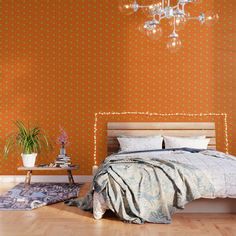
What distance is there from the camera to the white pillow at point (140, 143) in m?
5.71

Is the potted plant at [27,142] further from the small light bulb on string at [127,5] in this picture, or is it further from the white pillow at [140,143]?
the small light bulb on string at [127,5]

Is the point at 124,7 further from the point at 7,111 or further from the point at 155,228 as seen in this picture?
the point at 7,111

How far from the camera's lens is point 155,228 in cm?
354

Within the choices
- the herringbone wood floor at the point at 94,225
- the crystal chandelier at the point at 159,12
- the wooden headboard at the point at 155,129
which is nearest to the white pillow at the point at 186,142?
the wooden headboard at the point at 155,129

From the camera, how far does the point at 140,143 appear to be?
5.75m

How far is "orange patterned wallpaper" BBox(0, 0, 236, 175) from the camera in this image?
20.6 ft

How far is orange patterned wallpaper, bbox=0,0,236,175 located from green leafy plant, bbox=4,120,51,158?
0.38ft

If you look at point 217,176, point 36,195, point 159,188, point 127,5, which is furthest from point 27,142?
point 217,176

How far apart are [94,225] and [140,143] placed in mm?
2272

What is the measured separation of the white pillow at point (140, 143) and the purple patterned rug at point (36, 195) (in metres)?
0.93

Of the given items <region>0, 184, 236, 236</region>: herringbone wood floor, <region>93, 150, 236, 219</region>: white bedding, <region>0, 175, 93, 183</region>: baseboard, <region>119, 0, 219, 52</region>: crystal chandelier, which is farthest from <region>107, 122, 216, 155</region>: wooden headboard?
<region>119, 0, 219, 52</region>: crystal chandelier

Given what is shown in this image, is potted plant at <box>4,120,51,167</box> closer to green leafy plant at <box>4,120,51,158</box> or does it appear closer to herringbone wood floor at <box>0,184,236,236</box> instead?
green leafy plant at <box>4,120,51,158</box>

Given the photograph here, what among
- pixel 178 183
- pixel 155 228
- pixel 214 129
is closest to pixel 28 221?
pixel 155 228

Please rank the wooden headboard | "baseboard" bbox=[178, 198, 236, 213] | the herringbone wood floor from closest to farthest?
1. the herringbone wood floor
2. "baseboard" bbox=[178, 198, 236, 213]
3. the wooden headboard
